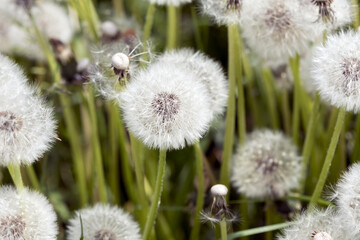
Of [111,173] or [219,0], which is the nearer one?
[219,0]

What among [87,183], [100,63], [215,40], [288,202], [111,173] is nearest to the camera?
[100,63]

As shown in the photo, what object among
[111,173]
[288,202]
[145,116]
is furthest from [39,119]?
[288,202]

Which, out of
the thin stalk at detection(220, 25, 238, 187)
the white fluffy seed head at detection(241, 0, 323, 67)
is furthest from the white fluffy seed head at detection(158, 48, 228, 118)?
the white fluffy seed head at detection(241, 0, 323, 67)

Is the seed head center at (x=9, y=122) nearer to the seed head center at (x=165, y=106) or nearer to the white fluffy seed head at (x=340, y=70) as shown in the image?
the seed head center at (x=165, y=106)

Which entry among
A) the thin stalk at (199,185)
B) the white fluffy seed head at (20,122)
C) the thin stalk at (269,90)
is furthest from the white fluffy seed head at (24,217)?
the thin stalk at (269,90)

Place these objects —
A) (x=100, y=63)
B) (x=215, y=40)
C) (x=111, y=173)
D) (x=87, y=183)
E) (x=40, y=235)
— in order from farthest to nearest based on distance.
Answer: (x=215, y=40)
(x=87, y=183)
(x=111, y=173)
(x=100, y=63)
(x=40, y=235)

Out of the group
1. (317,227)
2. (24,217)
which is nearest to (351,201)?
(317,227)

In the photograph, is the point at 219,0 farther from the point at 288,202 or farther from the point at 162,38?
the point at 162,38
